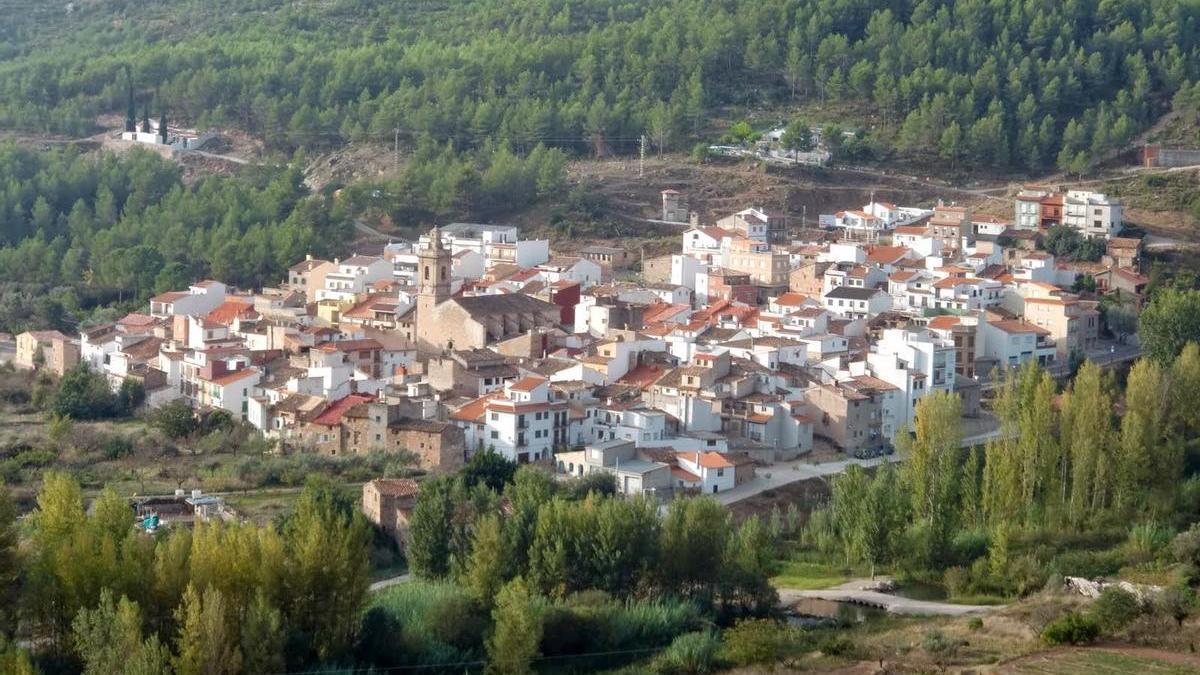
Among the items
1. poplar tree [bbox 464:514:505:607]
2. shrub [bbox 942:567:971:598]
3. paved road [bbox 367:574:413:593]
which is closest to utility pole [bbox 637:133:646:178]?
shrub [bbox 942:567:971:598]

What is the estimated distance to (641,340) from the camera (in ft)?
88.6

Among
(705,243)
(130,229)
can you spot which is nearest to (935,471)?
(705,243)

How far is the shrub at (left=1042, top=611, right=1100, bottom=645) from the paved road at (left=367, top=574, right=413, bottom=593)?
6.28 metres

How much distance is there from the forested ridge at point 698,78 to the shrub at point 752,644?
2404 centimetres

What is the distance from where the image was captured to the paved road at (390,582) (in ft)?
63.8

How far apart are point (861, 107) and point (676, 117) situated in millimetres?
4613

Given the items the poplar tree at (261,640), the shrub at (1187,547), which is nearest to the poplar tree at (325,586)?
the poplar tree at (261,640)

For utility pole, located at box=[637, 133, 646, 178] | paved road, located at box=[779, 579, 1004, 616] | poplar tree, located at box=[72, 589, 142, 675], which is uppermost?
utility pole, located at box=[637, 133, 646, 178]

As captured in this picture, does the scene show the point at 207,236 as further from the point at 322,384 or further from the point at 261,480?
the point at 261,480

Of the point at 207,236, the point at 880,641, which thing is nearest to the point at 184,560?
the point at 880,641

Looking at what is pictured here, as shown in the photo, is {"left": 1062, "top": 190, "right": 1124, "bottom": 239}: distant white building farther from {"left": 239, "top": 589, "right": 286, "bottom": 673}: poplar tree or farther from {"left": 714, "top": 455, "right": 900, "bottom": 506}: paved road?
{"left": 239, "top": 589, "right": 286, "bottom": 673}: poplar tree

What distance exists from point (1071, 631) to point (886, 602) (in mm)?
2579

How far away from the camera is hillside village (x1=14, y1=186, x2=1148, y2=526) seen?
943 inches

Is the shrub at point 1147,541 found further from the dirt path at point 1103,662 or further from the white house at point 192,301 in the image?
the white house at point 192,301
